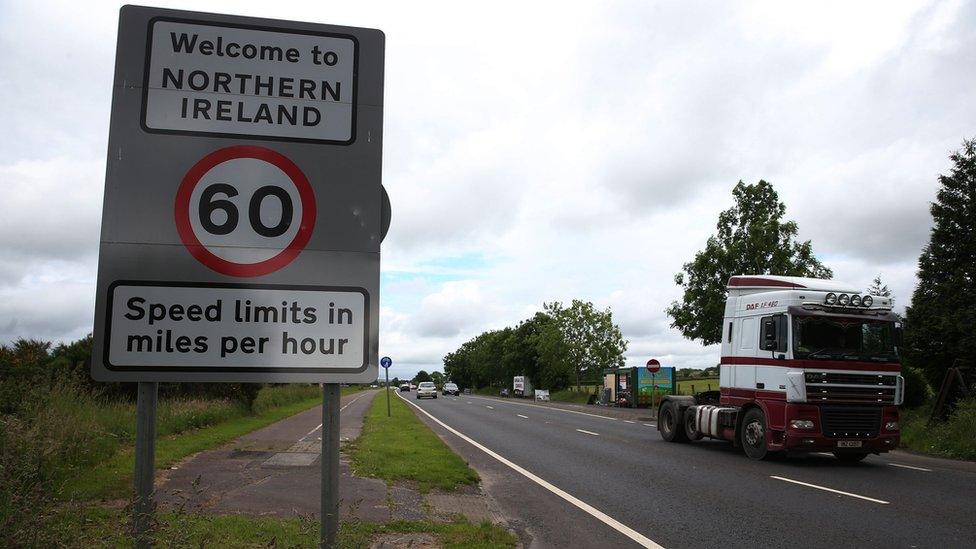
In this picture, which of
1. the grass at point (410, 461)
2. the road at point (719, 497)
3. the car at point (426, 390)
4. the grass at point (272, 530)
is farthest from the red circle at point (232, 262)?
the car at point (426, 390)

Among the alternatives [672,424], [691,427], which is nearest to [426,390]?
[672,424]

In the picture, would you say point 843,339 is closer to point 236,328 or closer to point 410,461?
point 410,461

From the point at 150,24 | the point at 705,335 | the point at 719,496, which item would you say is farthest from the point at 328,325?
the point at 705,335

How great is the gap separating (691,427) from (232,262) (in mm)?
16718

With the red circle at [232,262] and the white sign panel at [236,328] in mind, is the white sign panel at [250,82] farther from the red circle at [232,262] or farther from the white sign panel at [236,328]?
the white sign panel at [236,328]

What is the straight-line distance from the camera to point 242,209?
9.64ft

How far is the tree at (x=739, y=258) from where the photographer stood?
38812mm

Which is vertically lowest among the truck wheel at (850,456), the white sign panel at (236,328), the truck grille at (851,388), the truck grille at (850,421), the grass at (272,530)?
the truck wheel at (850,456)

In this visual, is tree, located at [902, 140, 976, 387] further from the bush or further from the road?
the road

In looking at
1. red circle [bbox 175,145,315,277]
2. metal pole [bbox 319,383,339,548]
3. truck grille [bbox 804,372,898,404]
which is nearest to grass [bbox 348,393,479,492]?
truck grille [bbox 804,372,898,404]

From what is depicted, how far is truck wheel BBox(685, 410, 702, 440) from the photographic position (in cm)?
1748

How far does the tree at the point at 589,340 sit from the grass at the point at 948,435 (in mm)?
50826

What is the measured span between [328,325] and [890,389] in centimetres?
1430

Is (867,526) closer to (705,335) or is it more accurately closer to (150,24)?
(150,24)
